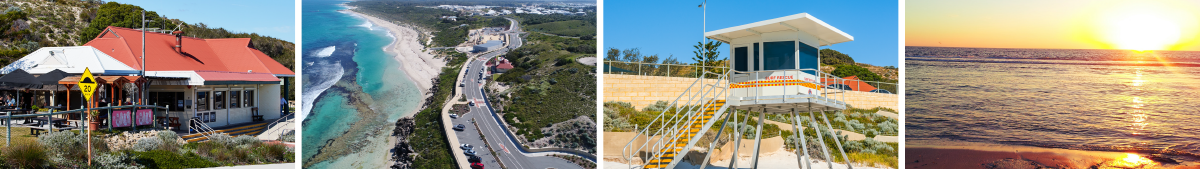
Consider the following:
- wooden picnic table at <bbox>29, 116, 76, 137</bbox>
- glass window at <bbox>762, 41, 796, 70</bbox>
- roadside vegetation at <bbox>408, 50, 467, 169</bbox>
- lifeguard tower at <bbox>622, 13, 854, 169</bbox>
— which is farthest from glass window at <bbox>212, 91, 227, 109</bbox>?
glass window at <bbox>762, 41, 796, 70</bbox>

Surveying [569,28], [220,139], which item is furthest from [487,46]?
[220,139]

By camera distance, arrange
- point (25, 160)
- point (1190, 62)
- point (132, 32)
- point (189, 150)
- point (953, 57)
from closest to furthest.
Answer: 1. point (25, 160)
2. point (189, 150)
3. point (132, 32)
4. point (1190, 62)
5. point (953, 57)

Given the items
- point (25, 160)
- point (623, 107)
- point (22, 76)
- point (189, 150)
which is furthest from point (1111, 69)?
point (22, 76)

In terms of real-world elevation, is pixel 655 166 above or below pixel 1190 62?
below

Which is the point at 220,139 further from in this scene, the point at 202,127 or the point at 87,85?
the point at 87,85

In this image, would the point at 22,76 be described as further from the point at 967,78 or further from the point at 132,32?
the point at 967,78

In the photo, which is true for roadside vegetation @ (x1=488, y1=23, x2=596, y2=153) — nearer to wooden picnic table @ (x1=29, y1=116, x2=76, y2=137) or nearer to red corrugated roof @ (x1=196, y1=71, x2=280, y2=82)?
red corrugated roof @ (x1=196, y1=71, x2=280, y2=82)
